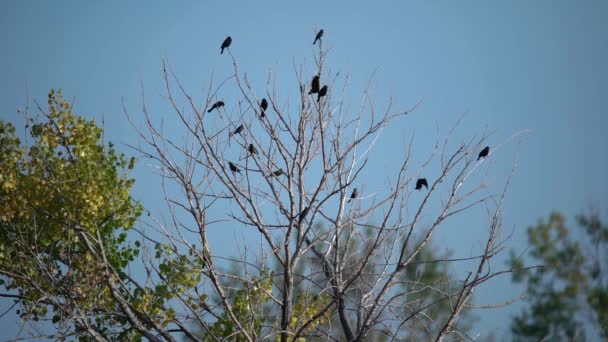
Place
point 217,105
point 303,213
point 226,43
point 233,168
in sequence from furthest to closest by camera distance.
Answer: point 226,43
point 233,168
point 217,105
point 303,213

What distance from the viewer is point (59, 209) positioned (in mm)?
8062

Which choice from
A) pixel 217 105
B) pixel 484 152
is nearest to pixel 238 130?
pixel 217 105

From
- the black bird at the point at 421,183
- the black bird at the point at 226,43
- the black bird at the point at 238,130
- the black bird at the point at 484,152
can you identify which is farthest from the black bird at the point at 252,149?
the black bird at the point at 484,152

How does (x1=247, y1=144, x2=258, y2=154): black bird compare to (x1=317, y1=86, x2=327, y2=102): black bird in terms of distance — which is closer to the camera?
(x1=317, y1=86, x2=327, y2=102): black bird

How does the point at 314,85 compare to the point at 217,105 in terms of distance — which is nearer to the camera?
the point at 314,85

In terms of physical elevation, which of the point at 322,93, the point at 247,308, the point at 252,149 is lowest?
the point at 247,308

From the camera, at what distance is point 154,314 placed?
23.9 feet

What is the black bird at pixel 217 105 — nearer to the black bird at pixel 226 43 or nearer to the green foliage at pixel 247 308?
the black bird at pixel 226 43

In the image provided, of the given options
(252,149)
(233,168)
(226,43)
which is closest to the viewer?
(252,149)

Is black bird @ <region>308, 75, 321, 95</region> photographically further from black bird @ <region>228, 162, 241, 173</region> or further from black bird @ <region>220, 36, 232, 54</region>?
black bird @ <region>220, 36, 232, 54</region>

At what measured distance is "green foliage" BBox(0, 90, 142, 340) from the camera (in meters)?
7.84

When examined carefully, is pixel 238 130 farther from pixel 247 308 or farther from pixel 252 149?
pixel 247 308

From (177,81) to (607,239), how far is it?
14.6 m

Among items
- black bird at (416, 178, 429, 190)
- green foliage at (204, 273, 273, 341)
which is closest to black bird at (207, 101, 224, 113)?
green foliage at (204, 273, 273, 341)
